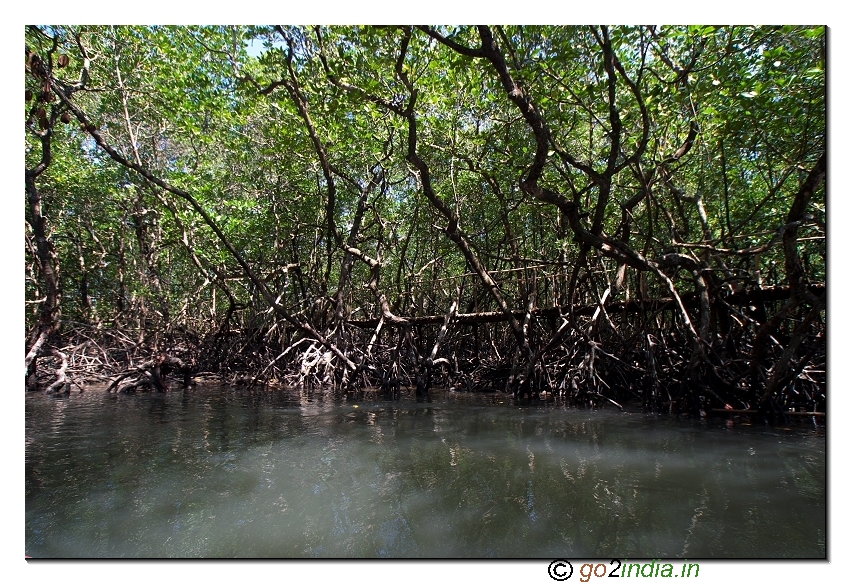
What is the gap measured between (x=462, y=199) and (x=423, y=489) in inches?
279

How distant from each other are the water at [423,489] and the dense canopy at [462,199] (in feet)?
5.26

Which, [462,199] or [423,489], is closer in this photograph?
[423,489]

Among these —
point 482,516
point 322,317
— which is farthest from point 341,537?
point 322,317

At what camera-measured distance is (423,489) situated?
2822 millimetres

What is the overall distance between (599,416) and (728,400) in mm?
1193

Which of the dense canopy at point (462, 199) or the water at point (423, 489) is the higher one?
the dense canopy at point (462, 199)

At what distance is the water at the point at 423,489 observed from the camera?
213 centimetres

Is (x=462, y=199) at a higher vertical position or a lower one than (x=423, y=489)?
higher

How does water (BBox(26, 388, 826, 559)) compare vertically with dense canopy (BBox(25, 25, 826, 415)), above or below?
below

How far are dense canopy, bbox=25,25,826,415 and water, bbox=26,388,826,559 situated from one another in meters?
1.60

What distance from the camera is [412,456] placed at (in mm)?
3607

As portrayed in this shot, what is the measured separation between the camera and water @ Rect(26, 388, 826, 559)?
2127mm

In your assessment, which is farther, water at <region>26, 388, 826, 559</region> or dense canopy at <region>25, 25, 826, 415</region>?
dense canopy at <region>25, 25, 826, 415</region>

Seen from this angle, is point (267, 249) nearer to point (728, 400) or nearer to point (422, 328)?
point (422, 328)
